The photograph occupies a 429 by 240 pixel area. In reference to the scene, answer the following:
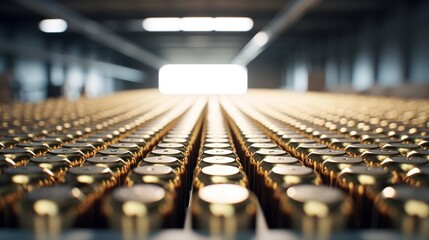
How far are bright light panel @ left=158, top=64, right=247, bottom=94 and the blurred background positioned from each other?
32.5 ft

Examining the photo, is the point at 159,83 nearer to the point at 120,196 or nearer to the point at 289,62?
the point at 289,62

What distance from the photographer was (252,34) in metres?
15.1

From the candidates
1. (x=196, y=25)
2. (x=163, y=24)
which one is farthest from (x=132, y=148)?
(x=196, y=25)

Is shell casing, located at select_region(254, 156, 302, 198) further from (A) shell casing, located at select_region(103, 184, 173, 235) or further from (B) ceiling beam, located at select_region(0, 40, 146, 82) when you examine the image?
(B) ceiling beam, located at select_region(0, 40, 146, 82)

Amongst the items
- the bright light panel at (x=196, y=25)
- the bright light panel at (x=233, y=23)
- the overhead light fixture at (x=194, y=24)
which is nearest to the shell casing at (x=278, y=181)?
the bright light panel at (x=233, y=23)

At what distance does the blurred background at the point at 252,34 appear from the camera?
26.1 feet

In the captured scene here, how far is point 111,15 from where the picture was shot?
10.3m

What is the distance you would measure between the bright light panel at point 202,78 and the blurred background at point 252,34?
9900mm

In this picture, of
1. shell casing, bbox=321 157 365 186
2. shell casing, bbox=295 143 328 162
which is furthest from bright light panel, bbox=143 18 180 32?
shell casing, bbox=321 157 365 186

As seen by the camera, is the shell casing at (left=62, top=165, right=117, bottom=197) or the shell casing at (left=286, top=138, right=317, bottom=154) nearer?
the shell casing at (left=62, top=165, right=117, bottom=197)

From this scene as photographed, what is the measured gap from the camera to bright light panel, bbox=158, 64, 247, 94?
31.6 m

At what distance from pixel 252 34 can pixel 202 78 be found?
18.2 m

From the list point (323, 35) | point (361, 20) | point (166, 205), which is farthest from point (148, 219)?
point (323, 35)

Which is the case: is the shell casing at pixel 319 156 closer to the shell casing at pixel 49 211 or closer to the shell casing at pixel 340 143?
the shell casing at pixel 340 143
